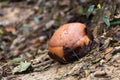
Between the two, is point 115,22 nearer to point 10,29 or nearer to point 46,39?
point 46,39

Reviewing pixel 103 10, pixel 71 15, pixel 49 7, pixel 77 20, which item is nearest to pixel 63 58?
pixel 103 10

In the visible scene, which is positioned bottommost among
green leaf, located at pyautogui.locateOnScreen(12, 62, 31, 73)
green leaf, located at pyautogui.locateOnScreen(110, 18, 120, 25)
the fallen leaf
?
green leaf, located at pyautogui.locateOnScreen(12, 62, 31, 73)

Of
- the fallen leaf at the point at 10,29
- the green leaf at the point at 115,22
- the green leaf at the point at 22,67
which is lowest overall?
the green leaf at the point at 22,67

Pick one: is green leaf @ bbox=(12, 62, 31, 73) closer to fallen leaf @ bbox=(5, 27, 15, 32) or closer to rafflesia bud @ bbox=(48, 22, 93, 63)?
rafflesia bud @ bbox=(48, 22, 93, 63)

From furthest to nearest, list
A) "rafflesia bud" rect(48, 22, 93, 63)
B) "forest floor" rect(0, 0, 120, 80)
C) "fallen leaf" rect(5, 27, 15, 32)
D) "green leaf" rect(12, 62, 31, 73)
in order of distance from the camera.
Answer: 1. "fallen leaf" rect(5, 27, 15, 32)
2. "green leaf" rect(12, 62, 31, 73)
3. "rafflesia bud" rect(48, 22, 93, 63)
4. "forest floor" rect(0, 0, 120, 80)

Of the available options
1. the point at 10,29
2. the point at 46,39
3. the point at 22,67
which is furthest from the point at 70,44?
the point at 10,29

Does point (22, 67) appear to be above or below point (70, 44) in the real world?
below

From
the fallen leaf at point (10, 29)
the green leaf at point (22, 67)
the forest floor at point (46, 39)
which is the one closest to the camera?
the forest floor at point (46, 39)

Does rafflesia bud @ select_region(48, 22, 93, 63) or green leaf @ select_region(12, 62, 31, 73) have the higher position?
rafflesia bud @ select_region(48, 22, 93, 63)

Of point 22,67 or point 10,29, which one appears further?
point 10,29

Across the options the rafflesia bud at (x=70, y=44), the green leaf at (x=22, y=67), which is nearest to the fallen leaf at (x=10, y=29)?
the green leaf at (x=22, y=67)

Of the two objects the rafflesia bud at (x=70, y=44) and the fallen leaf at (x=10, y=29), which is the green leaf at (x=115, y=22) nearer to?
the rafflesia bud at (x=70, y=44)

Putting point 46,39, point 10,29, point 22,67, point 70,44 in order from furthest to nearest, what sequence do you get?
point 10,29
point 46,39
point 22,67
point 70,44

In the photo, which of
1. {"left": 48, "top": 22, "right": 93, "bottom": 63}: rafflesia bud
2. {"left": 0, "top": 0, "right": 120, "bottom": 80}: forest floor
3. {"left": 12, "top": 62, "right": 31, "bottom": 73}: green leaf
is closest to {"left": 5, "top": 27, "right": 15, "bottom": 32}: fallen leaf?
{"left": 0, "top": 0, "right": 120, "bottom": 80}: forest floor
